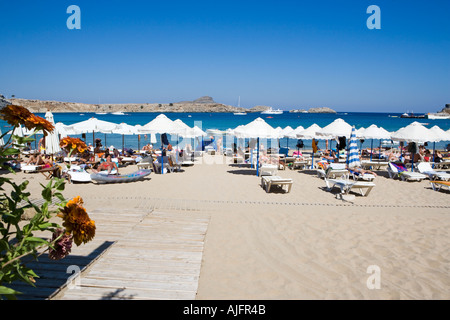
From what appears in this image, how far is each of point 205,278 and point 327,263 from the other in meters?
1.95

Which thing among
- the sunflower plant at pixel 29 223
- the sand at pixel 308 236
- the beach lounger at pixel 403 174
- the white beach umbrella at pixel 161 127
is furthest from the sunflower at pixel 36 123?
the beach lounger at pixel 403 174

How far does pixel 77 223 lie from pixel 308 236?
15.9 feet

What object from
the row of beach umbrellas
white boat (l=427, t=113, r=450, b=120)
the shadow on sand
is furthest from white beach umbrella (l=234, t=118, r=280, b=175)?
white boat (l=427, t=113, r=450, b=120)

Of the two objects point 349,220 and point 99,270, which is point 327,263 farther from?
point 99,270

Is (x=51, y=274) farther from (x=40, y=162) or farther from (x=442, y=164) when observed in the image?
(x=442, y=164)

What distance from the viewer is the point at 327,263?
4.53 m

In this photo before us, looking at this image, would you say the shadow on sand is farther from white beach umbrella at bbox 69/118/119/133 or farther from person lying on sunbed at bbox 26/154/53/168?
white beach umbrella at bbox 69/118/119/133

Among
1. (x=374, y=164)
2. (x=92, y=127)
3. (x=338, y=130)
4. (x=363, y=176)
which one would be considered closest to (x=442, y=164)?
(x=374, y=164)

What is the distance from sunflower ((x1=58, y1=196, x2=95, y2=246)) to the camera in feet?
4.77

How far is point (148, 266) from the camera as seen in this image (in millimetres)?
3984

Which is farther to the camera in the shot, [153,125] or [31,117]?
[153,125]

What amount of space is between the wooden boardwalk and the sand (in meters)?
0.28

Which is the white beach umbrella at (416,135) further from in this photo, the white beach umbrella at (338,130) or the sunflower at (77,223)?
the sunflower at (77,223)

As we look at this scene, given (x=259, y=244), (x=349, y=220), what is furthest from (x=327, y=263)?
(x=349, y=220)
